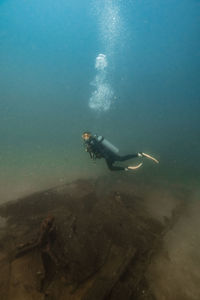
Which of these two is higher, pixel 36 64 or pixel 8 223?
pixel 36 64

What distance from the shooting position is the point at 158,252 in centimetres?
530

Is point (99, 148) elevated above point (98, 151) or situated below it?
above

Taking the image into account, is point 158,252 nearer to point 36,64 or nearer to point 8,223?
point 8,223

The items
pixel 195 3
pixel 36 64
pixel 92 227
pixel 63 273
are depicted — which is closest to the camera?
pixel 63 273

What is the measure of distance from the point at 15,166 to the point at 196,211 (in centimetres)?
1426

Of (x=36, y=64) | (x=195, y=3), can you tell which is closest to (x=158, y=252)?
(x=195, y=3)

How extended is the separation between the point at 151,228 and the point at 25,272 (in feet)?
11.8

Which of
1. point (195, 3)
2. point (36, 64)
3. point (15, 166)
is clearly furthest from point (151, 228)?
point (36, 64)

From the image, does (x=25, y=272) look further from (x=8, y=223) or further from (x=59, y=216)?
(x=8, y=223)

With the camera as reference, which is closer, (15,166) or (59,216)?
(59,216)

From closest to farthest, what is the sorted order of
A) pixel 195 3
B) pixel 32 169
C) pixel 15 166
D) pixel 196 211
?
pixel 196 211, pixel 32 169, pixel 15 166, pixel 195 3

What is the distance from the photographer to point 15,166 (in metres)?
16.0

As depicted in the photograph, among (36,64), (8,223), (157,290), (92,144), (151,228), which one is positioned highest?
(36,64)

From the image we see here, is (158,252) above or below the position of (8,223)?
below
